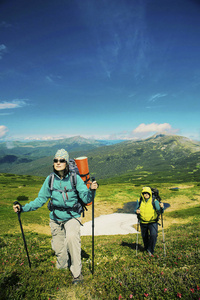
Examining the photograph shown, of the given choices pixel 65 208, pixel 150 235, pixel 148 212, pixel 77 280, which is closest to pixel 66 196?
pixel 65 208

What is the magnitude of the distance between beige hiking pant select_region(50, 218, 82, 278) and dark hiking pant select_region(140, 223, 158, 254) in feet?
17.1

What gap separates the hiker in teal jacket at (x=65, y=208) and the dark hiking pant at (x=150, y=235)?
17.0 feet

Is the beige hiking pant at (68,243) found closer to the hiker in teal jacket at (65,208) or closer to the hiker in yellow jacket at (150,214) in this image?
the hiker in teal jacket at (65,208)

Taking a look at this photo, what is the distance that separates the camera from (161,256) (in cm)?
963

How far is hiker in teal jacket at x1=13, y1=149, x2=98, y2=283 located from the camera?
639 cm

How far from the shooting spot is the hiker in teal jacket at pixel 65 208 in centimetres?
639

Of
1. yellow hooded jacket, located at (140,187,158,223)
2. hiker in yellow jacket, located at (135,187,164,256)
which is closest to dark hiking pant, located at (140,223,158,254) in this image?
hiker in yellow jacket, located at (135,187,164,256)

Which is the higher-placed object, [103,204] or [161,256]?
[161,256]

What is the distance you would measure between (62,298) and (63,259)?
6.66 feet

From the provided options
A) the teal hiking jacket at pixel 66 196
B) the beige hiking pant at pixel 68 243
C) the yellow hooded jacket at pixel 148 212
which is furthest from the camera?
the yellow hooded jacket at pixel 148 212

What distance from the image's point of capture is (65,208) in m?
6.80

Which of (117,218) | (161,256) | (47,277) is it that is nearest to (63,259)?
→ (47,277)

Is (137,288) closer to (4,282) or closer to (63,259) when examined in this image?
(63,259)

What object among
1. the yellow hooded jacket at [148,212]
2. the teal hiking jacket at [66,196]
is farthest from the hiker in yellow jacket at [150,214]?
the teal hiking jacket at [66,196]
